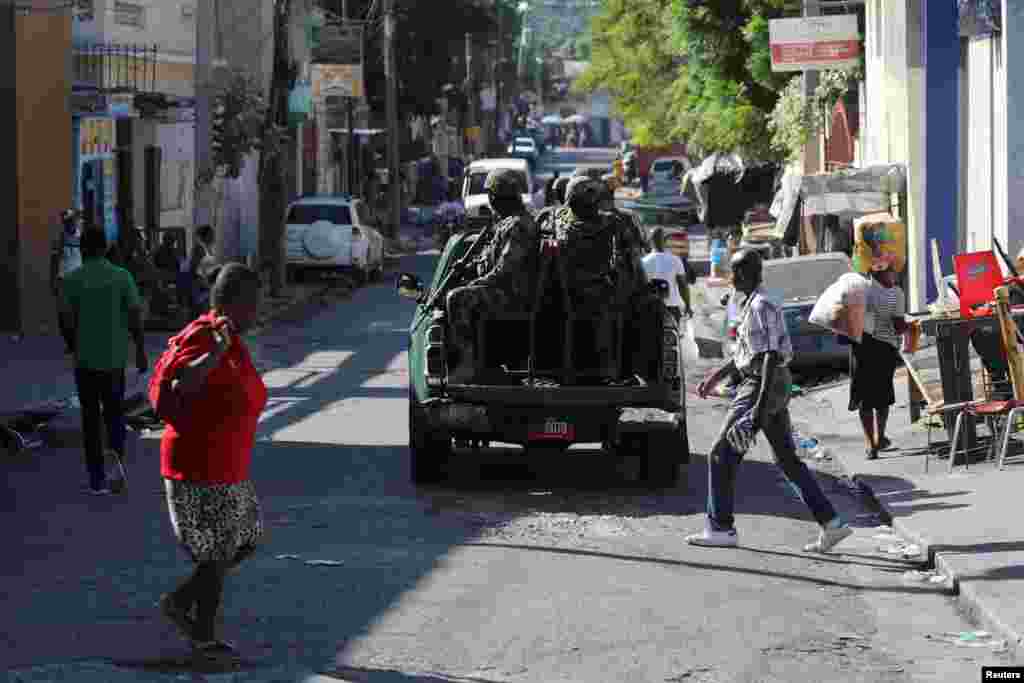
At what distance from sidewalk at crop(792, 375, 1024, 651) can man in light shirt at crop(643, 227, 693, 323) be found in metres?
3.60

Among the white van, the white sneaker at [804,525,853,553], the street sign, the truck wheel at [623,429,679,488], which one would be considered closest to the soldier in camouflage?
the truck wheel at [623,429,679,488]

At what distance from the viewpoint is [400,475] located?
14906 mm

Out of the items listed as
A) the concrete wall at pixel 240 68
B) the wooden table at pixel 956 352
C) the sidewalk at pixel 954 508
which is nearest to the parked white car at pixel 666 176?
the concrete wall at pixel 240 68

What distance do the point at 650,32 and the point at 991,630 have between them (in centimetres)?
4869

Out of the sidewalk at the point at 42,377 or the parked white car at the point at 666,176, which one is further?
the parked white car at the point at 666,176

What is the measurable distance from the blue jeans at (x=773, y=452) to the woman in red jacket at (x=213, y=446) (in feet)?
12.9

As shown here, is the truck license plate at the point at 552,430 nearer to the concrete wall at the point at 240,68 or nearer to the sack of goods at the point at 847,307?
the sack of goods at the point at 847,307

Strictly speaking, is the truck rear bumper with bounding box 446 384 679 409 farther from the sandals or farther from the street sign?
the street sign

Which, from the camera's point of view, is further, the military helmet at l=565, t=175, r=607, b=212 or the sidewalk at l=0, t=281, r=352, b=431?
the sidewalk at l=0, t=281, r=352, b=431

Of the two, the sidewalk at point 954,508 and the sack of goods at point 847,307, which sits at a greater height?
the sack of goods at point 847,307

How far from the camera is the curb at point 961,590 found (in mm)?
8977

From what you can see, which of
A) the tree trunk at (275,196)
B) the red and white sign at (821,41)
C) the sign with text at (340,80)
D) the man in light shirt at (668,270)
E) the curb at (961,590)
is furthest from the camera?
the sign with text at (340,80)

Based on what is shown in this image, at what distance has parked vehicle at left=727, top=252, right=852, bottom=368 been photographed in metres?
22.7

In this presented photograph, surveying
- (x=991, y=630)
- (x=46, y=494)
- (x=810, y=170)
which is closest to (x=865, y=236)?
(x=46, y=494)
